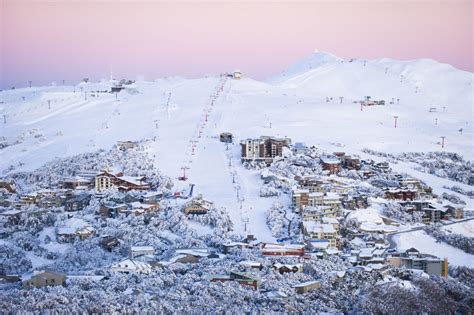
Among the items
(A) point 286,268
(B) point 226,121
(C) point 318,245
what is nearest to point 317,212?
(C) point 318,245

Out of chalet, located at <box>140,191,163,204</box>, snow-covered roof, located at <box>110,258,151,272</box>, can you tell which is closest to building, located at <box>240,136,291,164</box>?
chalet, located at <box>140,191,163,204</box>

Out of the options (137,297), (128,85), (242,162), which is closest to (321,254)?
(137,297)

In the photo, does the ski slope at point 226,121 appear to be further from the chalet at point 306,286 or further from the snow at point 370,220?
the chalet at point 306,286

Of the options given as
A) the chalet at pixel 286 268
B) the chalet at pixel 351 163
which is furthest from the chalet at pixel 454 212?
the chalet at pixel 286 268

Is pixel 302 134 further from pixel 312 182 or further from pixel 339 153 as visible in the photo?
pixel 312 182

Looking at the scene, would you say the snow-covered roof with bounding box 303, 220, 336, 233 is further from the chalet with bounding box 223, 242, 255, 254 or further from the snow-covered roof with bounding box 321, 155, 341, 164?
the snow-covered roof with bounding box 321, 155, 341, 164
